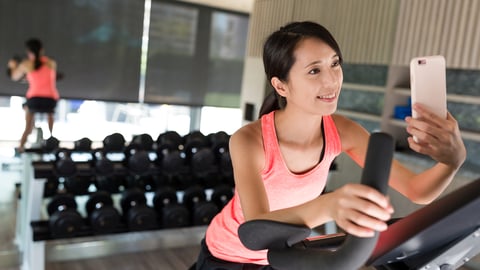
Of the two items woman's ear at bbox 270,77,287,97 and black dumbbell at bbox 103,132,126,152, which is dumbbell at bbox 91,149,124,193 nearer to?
black dumbbell at bbox 103,132,126,152

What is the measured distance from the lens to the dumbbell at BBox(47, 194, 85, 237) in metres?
2.49

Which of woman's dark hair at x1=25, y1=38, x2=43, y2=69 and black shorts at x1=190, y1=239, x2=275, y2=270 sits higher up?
woman's dark hair at x1=25, y1=38, x2=43, y2=69

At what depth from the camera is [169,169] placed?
311 cm

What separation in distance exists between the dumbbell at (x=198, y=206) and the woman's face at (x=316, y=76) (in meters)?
2.23

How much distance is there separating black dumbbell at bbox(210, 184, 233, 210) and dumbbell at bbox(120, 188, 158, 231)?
53 centimetres

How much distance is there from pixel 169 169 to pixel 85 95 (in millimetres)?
3148

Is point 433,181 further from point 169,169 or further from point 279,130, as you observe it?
point 169,169

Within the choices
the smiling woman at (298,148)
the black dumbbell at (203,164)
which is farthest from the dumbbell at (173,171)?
the smiling woman at (298,148)

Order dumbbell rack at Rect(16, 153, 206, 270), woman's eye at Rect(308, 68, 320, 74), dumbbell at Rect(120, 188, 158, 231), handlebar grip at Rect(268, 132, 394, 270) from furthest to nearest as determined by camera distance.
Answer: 1. dumbbell at Rect(120, 188, 158, 231)
2. dumbbell rack at Rect(16, 153, 206, 270)
3. woman's eye at Rect(308, 68, 320, 74)
4. handlebar grip at Rect(268, 132, 394, 270)

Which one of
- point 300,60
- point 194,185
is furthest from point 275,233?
point 194,185

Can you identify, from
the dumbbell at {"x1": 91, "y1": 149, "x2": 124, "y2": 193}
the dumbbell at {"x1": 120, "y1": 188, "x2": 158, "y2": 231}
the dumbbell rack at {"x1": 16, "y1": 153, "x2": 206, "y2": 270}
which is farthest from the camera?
the dumbbell at {"x1": 91, "y1": 149, "x2": 124, "y2": 193}

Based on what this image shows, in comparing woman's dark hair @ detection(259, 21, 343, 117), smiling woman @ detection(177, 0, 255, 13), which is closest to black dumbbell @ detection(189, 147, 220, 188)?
woman's dark hair @ detection(259, 21, 343, 117)

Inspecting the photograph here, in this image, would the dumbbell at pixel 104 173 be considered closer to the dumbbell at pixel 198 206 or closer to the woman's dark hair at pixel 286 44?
the dumbbell at pixel 198 206

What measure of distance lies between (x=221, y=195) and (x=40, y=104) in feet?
8.50
